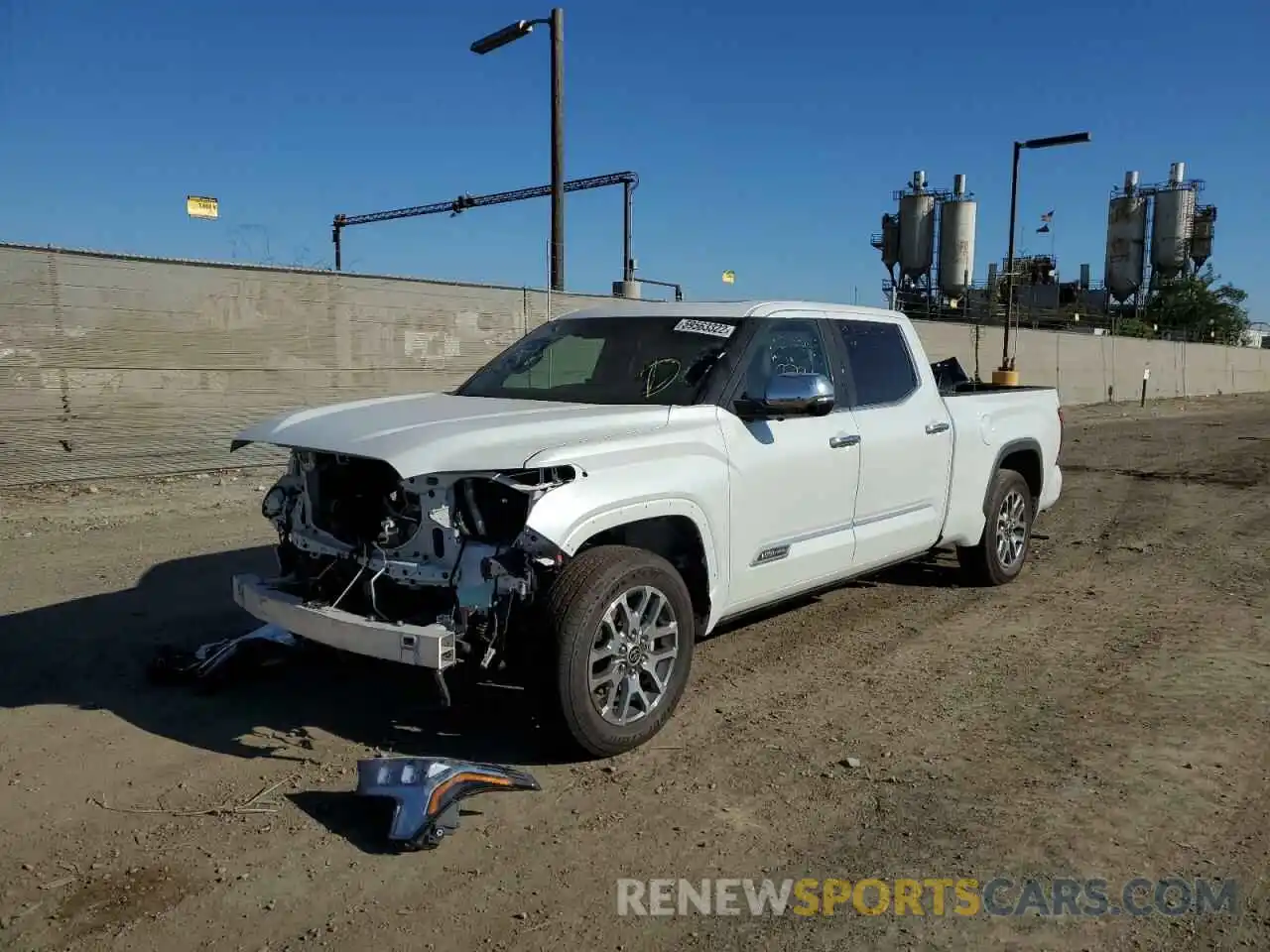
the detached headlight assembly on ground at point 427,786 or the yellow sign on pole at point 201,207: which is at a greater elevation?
the yellow sign on pole at point 201,207

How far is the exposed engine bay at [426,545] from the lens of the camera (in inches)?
145

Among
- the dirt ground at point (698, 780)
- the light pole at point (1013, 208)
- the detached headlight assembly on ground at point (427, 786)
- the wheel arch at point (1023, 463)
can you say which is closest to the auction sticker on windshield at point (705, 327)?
the dirt ground at point (698, 780)

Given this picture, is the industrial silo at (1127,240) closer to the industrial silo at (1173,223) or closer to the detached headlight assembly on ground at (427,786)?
the industrial silo at (1173,223)

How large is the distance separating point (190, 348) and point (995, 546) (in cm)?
829

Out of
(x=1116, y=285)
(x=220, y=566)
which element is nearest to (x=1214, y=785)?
(x=220, y=566)

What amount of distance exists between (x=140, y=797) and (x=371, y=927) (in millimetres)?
1309

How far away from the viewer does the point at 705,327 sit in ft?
16.4

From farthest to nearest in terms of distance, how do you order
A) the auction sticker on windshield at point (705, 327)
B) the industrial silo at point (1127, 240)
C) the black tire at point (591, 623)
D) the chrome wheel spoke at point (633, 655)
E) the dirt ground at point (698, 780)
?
1. the industrial silo at point (1127, 240)
2. the auction sticker on windshield at point (705, 327)
3. the chrome wheel spoke at point (633, 655)
4. the black tire at point (591, 623)
5. the dirt ground at point (698, 780)

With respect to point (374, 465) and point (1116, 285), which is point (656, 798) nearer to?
point (374, 465)

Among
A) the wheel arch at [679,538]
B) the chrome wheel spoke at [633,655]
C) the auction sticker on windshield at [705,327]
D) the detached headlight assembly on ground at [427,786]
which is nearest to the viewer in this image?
the detached headlight assembly on ground at [427,786]

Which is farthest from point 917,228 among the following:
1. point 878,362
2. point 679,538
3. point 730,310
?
point 679,538

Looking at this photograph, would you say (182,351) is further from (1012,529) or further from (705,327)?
(1012,529)

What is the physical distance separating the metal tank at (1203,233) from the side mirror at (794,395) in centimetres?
7498

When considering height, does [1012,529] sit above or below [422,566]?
below
